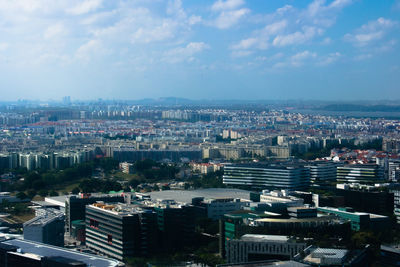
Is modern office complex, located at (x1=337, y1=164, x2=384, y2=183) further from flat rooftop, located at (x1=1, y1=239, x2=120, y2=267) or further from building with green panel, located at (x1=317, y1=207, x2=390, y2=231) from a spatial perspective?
flat rooftop, located at (x1=1, y1=239, x2=120, y2=267)

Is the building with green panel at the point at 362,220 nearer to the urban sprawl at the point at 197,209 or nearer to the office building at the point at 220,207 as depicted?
the urban sprawl at the point at 197,209

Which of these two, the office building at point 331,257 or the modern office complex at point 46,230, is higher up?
the office building at point 331,257

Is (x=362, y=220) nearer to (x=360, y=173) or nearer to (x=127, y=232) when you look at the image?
(x=127, y=232)

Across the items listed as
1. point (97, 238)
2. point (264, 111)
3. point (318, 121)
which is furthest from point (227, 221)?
point (264, 111)

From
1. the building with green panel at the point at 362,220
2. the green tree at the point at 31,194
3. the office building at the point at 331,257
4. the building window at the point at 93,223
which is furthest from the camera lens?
the green tree at the point at 31,194

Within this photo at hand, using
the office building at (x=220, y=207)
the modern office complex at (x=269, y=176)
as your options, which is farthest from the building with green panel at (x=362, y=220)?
the modern office complex at (x=269, y=176)

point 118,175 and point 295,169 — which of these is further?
point 118,175

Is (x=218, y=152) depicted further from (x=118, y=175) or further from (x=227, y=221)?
(x=227, y=221)
